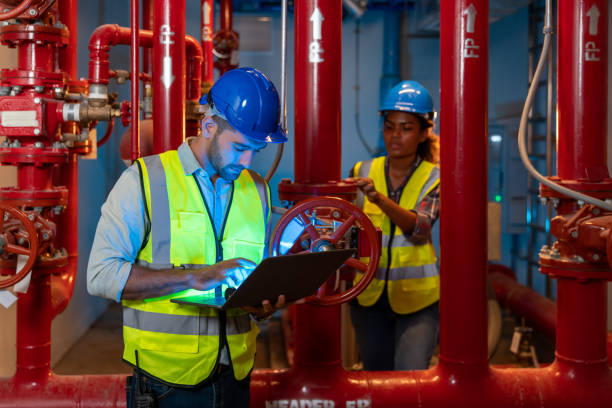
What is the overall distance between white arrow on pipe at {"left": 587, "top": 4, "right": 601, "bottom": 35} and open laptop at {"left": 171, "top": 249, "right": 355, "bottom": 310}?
1314 mm

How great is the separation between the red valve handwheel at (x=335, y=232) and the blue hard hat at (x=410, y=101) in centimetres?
Answer: 102

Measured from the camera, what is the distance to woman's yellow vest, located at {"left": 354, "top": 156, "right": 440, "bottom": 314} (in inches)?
102

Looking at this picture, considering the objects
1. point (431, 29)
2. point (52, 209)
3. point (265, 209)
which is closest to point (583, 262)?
point (265, 209)

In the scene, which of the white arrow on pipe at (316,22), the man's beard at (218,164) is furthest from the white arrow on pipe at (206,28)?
the man's beard at (218,164)

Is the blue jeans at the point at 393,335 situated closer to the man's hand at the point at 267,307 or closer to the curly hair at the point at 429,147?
the curly hair at the point at 429,147

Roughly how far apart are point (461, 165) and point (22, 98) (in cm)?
147

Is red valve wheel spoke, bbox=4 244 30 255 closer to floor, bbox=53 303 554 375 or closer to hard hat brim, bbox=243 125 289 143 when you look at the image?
hard hat brim, bbox=243 125 289 143

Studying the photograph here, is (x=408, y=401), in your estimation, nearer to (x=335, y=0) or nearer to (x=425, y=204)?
(x=425, y=204)

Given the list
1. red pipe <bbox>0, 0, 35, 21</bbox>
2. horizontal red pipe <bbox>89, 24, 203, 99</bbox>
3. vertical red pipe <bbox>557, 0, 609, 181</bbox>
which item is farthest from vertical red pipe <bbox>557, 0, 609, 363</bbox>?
red pipe <bbox>0, 0, 35, 21</bbox>

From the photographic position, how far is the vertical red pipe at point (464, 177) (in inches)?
86.0

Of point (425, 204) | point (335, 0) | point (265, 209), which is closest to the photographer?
point (265, 209)

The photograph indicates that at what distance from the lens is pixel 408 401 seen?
2.23 meters

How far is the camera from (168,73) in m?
2.38

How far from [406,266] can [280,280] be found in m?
1.29
